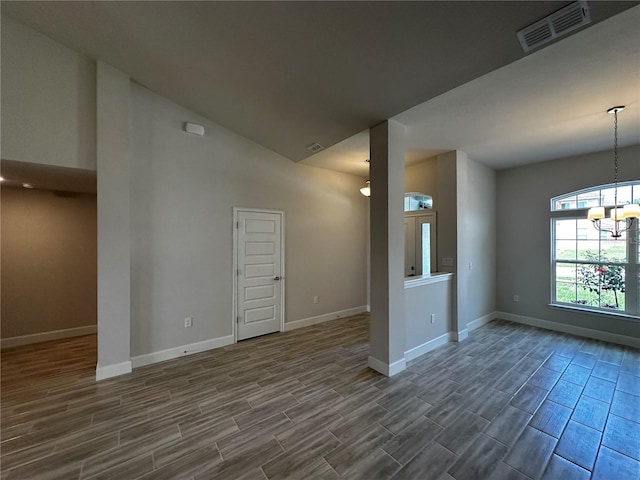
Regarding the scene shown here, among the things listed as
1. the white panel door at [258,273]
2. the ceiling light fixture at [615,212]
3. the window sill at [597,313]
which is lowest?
the window sill at [597,313]

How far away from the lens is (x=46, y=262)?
418 centimetres

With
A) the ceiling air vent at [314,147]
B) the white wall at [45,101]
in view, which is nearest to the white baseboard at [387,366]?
the ceiling air vent at [314,147]

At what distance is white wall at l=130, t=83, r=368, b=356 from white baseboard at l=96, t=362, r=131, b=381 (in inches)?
8.1

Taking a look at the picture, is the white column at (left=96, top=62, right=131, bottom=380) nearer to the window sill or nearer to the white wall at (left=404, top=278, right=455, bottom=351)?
the white wall at (left=404, top=278, right=455, bottom=351)

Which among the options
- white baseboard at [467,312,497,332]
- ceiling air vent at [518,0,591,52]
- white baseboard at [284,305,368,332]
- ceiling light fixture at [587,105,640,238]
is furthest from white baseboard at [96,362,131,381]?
ceiling light fixture at [587,105,640,238]

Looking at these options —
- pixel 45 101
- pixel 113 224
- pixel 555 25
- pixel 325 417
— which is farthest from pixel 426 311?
pixel 45 101

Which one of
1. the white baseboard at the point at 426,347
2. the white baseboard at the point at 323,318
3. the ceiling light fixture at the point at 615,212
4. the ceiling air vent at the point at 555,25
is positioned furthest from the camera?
the white baseboard at the point at 323,318

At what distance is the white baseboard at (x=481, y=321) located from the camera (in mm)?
4602

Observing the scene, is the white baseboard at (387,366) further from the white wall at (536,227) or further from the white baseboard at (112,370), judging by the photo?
the white wall at (536,227)

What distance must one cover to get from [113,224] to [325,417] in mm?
3180

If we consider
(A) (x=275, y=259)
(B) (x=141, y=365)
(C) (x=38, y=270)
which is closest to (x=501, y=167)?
(A) (x=275, y=259)

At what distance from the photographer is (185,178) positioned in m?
3.66

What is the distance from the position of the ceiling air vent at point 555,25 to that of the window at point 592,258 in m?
3.77

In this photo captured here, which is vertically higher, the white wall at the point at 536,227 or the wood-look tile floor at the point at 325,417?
the white wall at the point at 536,227
